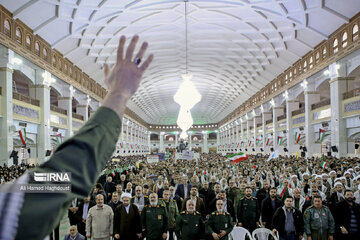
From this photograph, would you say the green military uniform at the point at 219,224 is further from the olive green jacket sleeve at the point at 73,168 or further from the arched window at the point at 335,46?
the arched window at the point at 335,46

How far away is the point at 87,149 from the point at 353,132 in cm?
2249

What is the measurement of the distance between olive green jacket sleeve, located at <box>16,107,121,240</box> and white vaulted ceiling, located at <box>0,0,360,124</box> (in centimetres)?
1983

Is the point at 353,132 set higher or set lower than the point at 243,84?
lower

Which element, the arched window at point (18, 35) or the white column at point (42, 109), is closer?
the arched window at point (18, 35)

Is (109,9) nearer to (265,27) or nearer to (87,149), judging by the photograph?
(265,27)

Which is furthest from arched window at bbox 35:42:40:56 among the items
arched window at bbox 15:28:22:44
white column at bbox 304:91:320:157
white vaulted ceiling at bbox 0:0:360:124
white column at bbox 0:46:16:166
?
white column at bbox 304:91:320:157

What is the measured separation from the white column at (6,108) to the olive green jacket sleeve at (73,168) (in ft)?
61.2

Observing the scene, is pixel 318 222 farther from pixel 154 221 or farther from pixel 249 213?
pixel 154 221

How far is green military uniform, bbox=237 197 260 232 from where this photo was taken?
320 inches

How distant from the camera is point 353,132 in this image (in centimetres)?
2036

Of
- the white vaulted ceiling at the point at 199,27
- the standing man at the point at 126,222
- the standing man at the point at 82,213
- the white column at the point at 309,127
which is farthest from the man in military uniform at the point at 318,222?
the white column at the point at 309,127

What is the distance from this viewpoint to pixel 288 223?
7242mm

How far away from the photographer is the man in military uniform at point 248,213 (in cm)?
813

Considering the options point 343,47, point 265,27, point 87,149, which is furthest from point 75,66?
point 87,149
